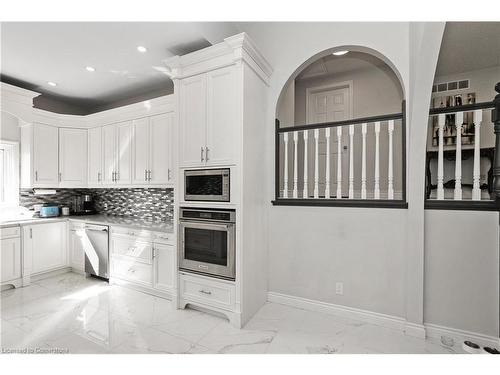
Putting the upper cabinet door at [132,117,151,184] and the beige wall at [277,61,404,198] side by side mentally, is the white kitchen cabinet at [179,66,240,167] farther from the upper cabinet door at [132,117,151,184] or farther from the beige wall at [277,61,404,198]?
the beige wall at [277,61,404,198]

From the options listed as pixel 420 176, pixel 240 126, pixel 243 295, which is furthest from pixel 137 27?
pixel 420 176

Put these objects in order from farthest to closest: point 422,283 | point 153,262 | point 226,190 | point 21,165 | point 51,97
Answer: point 51,97, point 21,165, point 153,262, point 226,190, point 422,283

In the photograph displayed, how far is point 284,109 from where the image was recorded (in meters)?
3.51

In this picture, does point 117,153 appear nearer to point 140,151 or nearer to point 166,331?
point 140,151

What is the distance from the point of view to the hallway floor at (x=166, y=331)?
2006 millimetres

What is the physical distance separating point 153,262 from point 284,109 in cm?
272

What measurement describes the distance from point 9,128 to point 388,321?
5.55 meters

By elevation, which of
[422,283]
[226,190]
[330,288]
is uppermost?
[226,190]

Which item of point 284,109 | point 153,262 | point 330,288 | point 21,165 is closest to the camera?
point 330,288

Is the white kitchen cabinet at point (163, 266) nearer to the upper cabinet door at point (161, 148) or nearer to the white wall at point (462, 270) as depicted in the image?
the upper cabinet door at point (161, 148)

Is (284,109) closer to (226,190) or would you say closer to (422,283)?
(226,190)

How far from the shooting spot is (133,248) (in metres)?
3.18

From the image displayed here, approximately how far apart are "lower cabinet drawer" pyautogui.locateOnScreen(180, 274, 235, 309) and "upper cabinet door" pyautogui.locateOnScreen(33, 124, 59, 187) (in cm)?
294

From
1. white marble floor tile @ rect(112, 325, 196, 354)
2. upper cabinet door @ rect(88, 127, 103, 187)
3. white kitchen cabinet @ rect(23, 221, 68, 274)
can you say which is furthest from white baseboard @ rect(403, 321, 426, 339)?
white kitchen cabinet @ rect(23, 221, 68, 274)
